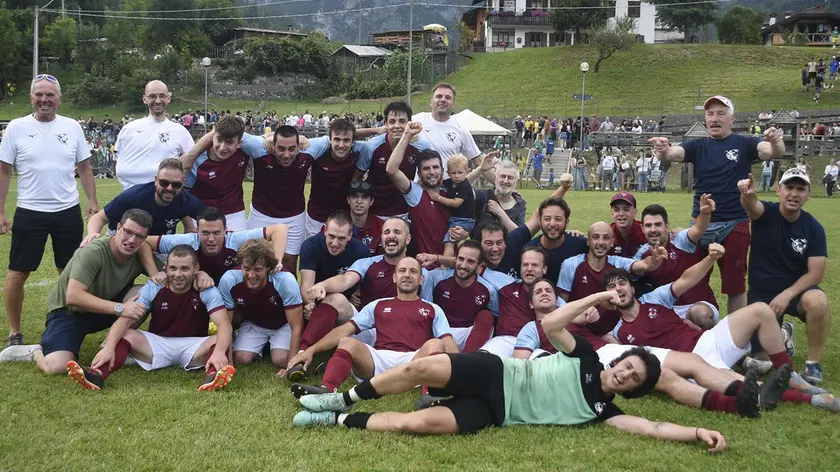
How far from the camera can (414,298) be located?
601 cm

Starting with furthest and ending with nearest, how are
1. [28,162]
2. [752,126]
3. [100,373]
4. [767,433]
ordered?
[752,126], [28,162], [100,373], [767,433]

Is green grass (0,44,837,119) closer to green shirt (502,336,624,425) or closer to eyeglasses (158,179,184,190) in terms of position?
eyeglasses (158,179,184,190)

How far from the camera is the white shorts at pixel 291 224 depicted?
8008 millimetres

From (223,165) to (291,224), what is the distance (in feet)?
3.26

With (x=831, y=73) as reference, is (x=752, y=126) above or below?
below

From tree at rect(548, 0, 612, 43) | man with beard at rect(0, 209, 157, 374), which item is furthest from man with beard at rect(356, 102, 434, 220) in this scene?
tree at rect(548, 0, 612, 43)

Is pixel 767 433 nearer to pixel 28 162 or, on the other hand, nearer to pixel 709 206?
pixel 709 206

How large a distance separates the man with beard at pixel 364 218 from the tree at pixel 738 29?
75192 mm

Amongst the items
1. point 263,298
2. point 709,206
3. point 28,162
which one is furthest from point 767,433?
point 28,162

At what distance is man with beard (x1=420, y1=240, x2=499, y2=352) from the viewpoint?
6.32 m

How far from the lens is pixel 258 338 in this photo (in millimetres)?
6508

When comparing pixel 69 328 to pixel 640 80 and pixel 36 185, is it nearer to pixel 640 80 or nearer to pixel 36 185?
pixel 36 185

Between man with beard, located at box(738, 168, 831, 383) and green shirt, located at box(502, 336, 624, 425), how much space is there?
2076 millimetres

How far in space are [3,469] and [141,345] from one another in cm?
213
